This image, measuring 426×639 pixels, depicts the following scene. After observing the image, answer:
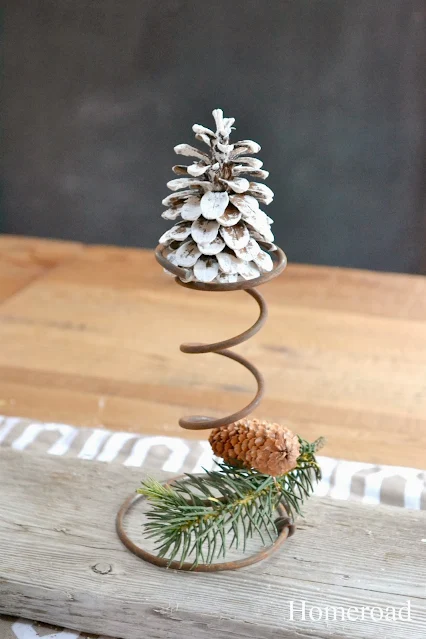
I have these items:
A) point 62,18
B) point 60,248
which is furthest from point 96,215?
point 62,18

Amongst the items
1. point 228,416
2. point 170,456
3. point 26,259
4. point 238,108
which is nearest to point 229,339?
point 228,416

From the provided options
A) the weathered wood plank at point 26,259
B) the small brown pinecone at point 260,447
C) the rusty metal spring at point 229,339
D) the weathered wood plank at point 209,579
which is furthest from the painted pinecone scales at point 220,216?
the weathered wood plank at point 26,259

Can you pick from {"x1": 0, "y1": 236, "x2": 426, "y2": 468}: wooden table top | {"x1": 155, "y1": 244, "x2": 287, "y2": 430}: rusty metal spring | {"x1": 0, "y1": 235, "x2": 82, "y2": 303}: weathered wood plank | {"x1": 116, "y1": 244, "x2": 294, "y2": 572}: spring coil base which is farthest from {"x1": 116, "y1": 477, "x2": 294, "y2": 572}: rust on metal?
→ {"x1": 0, "y1": 235, "x2": 82, "y2": 303}: weathered wood plank

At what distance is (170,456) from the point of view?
0.92 metres

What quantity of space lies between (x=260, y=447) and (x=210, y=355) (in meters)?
0.67

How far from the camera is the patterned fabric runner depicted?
85 cm

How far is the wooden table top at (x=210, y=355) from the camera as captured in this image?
1051 mm

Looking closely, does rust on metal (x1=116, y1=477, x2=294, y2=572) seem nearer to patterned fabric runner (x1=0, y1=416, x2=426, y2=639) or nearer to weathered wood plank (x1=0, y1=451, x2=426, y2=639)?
weathered wood plank (x1=0, y1=451, x2=426, y2=639)

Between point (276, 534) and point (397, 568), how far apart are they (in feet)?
0.33

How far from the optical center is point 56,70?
2002mm

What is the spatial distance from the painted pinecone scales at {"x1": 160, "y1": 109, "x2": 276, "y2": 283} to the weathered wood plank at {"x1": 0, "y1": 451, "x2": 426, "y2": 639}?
24 cm

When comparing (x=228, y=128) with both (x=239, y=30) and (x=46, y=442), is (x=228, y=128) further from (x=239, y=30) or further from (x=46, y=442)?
(x=239, y=30)

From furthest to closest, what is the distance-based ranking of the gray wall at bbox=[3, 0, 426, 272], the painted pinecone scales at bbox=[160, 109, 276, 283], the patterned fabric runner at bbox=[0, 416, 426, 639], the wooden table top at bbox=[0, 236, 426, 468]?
the gray wall at bbox=[3, 0, 426, 272], the wooden table top at bbox=[0, 236, 426, 468], the patterned fabric runner at bbox=[0, 416, 426, 639], the painted pinecone scales at bbox=[160, 109, 276, 283]

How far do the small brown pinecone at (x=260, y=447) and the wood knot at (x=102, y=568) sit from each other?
0.41 feet
